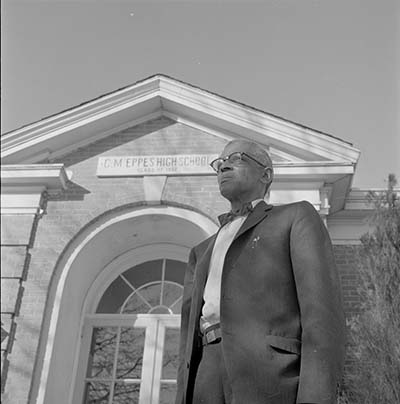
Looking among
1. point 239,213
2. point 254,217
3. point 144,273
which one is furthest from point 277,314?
point 144,273

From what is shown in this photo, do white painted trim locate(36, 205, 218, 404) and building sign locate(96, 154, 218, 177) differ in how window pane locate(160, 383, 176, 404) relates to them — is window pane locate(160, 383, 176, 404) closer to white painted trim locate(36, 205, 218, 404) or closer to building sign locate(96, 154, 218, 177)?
white painted trim locate(36, 205, 218, 404)

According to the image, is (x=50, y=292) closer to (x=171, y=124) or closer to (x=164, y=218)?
(x=164, y=218)

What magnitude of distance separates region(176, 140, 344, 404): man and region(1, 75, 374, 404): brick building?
14.0ft

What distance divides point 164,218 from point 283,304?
506 centimetres

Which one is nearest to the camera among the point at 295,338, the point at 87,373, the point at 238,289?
the point at 295,338

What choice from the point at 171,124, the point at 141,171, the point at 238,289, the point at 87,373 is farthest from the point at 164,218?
the point at 238,289

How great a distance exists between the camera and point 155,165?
725 cm

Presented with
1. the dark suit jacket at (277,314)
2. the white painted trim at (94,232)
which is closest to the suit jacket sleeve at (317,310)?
the dark suit jacket at (277,314)

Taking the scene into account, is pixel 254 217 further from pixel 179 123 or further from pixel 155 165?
pixel 179 123

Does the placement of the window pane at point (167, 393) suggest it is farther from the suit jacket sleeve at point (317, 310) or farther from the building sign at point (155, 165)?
the suit jacket sleeve at point (317, 310)

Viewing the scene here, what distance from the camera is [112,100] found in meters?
7.64

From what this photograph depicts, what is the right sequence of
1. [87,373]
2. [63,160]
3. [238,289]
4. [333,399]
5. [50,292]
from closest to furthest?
[333,399] → [238,289] → [50,292] → [87,373] → [63,160]

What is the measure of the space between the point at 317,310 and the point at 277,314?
155 mm

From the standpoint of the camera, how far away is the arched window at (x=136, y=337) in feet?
22.4
